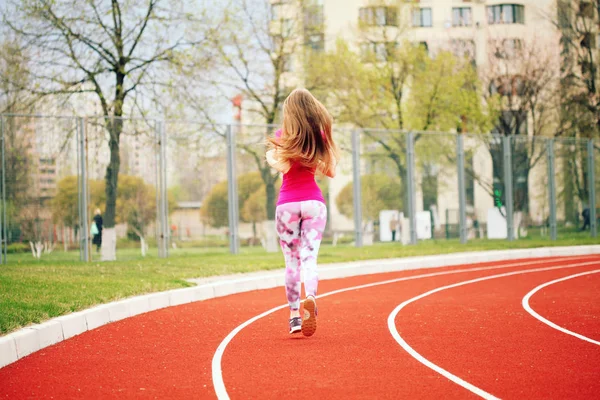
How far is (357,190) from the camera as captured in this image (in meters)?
25.9

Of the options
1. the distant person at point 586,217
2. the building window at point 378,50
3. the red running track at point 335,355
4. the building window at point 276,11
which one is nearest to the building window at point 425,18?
the building window at point 378,50

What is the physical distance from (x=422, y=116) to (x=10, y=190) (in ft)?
73.7

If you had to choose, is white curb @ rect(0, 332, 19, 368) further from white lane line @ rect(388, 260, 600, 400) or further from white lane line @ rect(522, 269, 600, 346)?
white lane line @ rect(522, 269, 600, 346)

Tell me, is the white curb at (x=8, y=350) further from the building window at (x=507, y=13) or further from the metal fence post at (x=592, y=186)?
the building window at (x=507, y=13)

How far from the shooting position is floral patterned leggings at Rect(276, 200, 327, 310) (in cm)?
812

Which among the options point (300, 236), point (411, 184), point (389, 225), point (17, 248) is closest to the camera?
point (300, 236)

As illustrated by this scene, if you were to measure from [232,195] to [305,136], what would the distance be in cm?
1533

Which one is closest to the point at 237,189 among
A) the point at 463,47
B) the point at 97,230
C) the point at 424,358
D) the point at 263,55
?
the point at 97,230

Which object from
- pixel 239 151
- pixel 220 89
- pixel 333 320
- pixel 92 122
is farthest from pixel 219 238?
pixel 333 320

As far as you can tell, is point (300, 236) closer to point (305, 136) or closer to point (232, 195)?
point (305, 136)

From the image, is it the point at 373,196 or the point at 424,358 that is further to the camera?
the point at 373,196

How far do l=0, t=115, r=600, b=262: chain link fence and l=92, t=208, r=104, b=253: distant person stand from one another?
9 cm

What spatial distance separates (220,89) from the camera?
31578 millimetres

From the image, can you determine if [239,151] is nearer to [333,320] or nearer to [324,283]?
[324,283]
